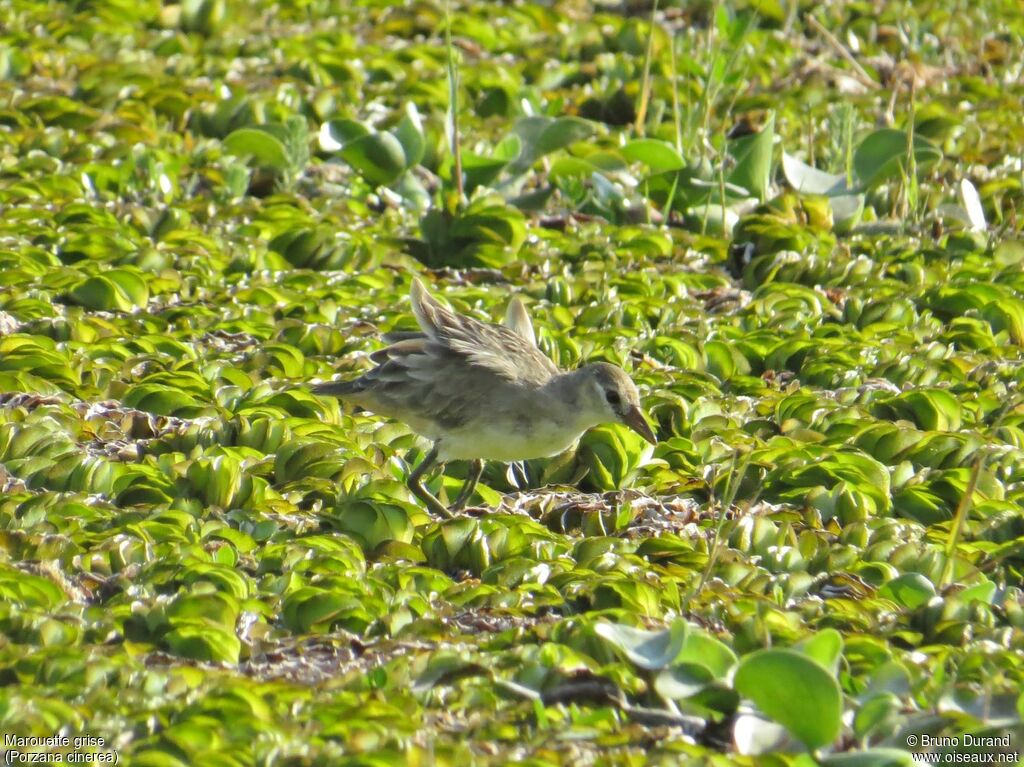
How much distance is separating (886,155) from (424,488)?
360 cm

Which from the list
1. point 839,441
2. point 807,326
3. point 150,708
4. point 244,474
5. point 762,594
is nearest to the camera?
point 150,708

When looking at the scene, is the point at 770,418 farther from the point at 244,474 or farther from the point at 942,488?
the point at 244,474

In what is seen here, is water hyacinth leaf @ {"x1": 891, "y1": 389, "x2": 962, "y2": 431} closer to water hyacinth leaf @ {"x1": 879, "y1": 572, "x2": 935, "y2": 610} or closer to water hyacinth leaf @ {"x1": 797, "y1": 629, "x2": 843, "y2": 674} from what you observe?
water hyacinth leaf @ {"x1": 879, "y1": 572, "x2": 935, "y2": 610}

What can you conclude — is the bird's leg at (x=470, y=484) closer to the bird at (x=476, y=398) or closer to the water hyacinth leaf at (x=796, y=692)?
the bird at (x=476, y=398)

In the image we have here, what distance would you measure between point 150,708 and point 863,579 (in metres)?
2.13

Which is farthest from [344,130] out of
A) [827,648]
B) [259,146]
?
[827,648]

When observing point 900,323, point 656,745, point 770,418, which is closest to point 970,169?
point 900,323

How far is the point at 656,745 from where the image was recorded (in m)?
3.55

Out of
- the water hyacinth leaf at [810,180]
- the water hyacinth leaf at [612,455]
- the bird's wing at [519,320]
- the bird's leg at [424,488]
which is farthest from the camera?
the water hyacinth leaf at [810,180]

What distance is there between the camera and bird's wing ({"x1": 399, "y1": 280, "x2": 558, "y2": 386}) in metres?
5.21

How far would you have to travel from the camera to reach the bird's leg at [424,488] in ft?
16.4

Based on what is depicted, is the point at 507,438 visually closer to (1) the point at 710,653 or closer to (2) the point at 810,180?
(1) the point at 710,653

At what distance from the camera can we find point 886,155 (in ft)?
25.1

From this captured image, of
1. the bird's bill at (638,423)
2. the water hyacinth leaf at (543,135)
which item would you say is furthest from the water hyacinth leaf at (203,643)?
the water hyacinth leaf at (543,135)
